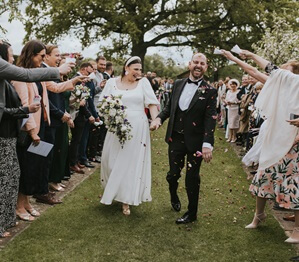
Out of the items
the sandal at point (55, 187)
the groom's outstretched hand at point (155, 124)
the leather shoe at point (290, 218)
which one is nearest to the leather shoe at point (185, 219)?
the groom's outstretched hand at point (155, 124)

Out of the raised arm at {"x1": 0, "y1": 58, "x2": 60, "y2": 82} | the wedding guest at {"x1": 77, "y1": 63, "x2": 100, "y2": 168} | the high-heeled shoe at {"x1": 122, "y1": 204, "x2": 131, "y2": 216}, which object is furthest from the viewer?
the wedding guest at {"x1": 77, "y1": 63, "x2": 100, "y2": 168}

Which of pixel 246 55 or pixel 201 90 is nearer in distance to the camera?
pixel 246 55

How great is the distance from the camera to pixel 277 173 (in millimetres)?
5332

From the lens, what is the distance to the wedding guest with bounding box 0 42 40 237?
473cm

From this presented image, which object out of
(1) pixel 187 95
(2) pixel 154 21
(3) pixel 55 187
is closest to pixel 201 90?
(1) pixel 187 95

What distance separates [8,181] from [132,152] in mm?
1913

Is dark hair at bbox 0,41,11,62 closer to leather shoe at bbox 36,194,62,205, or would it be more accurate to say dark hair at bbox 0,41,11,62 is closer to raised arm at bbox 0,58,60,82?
raised arm at bbox 0,58,60,82

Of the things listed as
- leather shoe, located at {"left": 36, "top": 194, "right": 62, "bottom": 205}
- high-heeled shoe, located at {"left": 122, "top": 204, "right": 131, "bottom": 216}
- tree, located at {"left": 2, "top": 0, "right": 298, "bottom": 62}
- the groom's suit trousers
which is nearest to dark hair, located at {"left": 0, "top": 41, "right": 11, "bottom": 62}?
the groom's suit trousers

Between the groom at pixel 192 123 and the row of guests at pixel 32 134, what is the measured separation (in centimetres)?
137

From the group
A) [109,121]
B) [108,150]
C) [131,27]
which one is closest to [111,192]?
[108,150]

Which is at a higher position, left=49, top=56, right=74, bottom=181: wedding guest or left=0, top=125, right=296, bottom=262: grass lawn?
left=49, top=56, right=74, bottom=181: wedding guest

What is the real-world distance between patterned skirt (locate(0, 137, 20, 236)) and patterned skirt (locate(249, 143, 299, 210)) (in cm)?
313

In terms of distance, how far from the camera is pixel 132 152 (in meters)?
6.21

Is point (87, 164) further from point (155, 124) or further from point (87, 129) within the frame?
point (155, 124)
